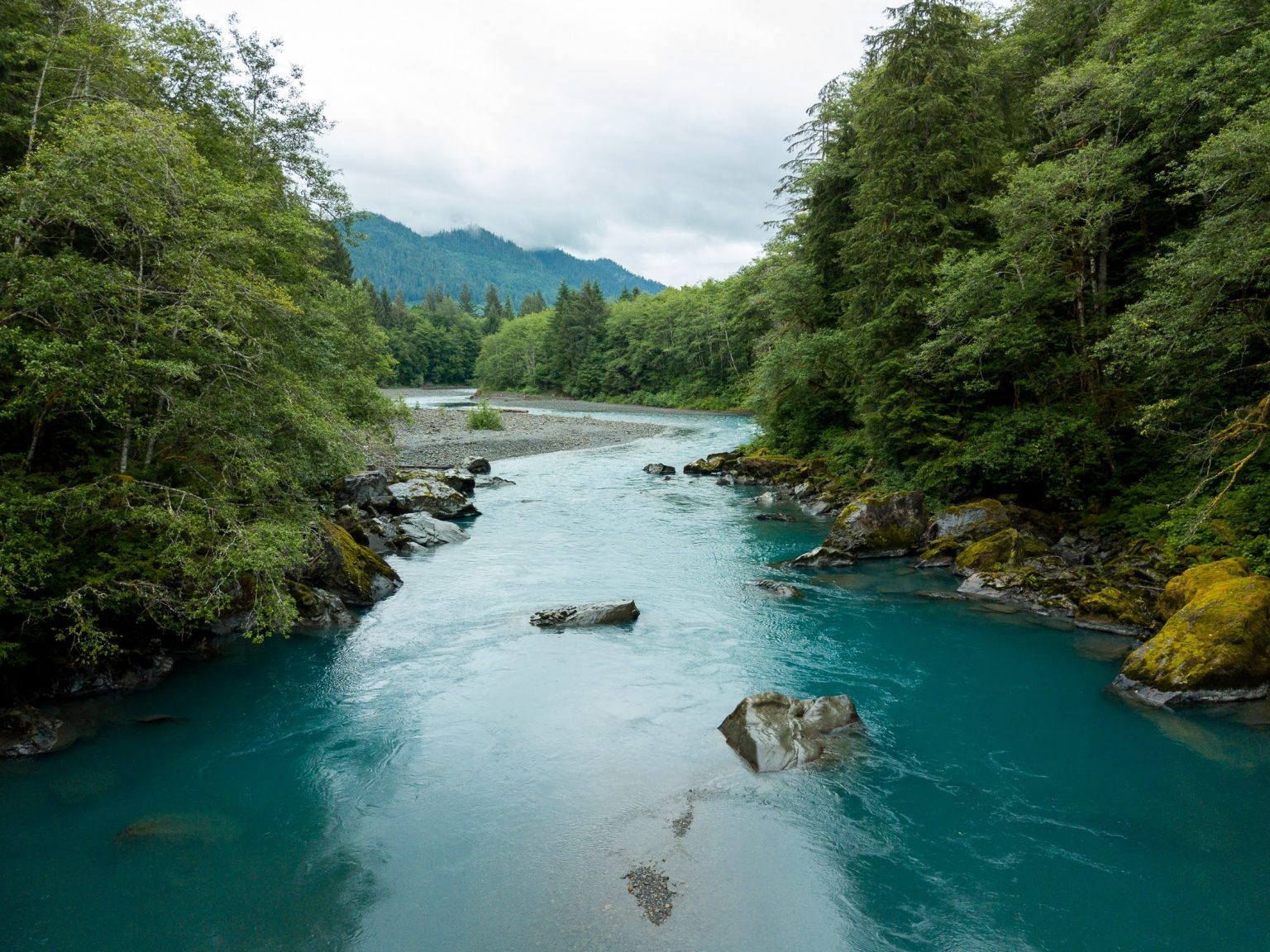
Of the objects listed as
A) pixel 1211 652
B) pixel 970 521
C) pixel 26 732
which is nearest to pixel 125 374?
pixel 26 732

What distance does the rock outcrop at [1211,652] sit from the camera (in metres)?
9.52

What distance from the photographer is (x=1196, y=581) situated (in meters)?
11.2

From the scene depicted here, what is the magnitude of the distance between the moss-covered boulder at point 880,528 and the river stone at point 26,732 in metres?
15.8

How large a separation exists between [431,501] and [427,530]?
3.28 m

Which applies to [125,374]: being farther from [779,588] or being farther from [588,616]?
[779,588]

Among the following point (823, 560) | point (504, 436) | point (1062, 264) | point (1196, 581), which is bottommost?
point (823, 560)

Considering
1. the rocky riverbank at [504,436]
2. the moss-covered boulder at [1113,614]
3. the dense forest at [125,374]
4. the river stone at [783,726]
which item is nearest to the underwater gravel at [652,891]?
the river stone at [783,726]

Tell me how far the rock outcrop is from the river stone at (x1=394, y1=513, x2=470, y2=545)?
16.6 meters

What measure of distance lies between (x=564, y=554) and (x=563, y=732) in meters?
9.28

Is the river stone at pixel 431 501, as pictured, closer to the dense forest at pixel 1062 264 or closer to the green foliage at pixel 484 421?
the dense forest at pixel 1062 264

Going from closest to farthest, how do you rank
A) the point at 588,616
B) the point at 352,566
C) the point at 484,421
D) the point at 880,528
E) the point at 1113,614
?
the point at 1113,614
the point at 588,616
the point at 352,566
the point at 880,528
the point at 484,421

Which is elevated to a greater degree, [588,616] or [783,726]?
[783,726]

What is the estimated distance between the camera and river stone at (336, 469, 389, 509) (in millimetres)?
22219

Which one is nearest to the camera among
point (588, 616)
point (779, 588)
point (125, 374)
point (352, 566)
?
point (125, 374)
